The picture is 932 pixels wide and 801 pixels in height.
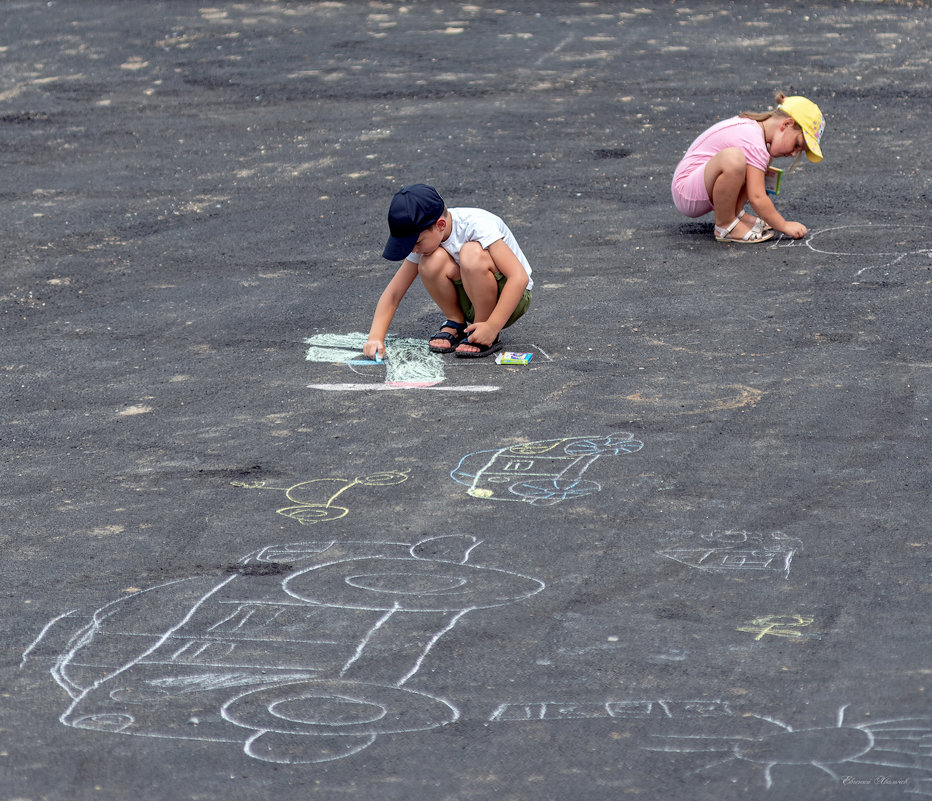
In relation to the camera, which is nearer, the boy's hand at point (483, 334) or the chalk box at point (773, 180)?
the boy's hand at point (483, 334)

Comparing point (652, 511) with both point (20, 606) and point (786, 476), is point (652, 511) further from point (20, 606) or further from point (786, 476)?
point (20, 606)

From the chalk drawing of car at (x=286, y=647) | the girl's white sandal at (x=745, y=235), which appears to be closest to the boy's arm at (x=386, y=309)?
the chalk drawing of car at (x=286, y=647)

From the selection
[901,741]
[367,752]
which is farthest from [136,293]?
[901,741]

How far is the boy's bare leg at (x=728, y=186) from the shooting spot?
7727mm

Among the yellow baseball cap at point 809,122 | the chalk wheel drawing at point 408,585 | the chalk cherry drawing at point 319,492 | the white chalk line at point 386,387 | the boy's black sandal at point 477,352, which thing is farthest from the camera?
the yellow baseball cap at point 809,122

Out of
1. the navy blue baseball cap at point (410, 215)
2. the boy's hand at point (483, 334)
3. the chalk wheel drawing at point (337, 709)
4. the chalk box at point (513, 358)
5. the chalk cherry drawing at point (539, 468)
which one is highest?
the navy blue baseball cap at point (410, 215)

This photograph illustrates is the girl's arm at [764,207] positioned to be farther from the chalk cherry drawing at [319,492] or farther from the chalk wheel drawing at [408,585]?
the chalk wheel drawing at [408,585]

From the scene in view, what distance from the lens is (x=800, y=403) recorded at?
18.4 feet

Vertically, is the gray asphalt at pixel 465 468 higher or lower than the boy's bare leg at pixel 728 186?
lower

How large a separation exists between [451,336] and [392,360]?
13.6 inches

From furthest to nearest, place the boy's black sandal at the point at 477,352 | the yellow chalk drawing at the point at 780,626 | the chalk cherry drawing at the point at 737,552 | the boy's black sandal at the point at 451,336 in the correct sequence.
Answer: the boy's black sandal at the point at 451,336
the boy's black sandal at the point at 477,352
the chalk cherry drawing at the point at 737,552
the yellow chalk drawing at the point at 780,626

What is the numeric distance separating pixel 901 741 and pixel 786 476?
5.68 feet

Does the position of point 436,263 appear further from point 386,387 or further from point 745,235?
point 745,235

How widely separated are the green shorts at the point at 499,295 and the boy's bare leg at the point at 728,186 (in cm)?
184
